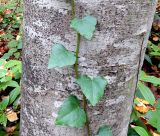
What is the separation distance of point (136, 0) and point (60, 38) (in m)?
0.22

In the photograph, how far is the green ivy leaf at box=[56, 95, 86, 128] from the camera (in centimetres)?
79

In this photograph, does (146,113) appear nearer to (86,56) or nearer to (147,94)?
(147,94)

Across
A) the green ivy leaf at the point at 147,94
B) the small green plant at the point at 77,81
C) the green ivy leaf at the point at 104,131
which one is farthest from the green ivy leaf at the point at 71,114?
the green ivy leaf at the point at 147,94

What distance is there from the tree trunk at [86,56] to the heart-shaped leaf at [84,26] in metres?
0.03

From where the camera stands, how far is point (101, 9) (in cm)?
75

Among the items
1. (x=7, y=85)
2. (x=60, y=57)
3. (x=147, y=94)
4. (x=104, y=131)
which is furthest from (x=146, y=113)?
(x=60, y=57)

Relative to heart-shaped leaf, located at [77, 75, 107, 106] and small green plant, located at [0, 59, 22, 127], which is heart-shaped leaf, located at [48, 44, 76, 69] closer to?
heart-shaped leaf, located at [77, 75, 107, 106]

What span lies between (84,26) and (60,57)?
95mm

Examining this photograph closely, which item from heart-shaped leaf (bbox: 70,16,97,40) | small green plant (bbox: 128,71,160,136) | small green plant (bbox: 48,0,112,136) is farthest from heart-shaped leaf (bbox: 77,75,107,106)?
small green plant (bbox: 128,71,160,136)

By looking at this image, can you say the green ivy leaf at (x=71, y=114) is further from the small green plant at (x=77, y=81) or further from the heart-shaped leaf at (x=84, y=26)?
the heart-shaped leaf at (x=84, y=26)

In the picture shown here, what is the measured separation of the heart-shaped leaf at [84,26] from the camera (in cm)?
71

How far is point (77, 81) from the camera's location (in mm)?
786

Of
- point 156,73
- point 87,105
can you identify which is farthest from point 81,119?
point 156,73

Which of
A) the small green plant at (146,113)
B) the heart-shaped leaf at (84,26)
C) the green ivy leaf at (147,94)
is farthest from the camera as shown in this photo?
the green ivy leaf at (147,94)
